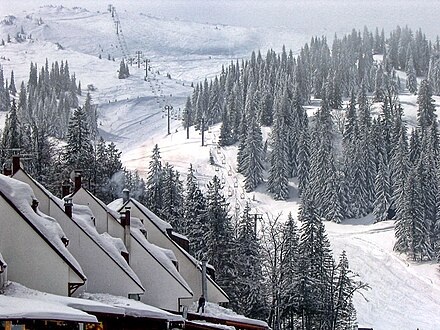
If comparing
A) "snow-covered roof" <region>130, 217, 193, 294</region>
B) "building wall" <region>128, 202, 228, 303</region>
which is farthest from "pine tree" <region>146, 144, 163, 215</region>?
"snow-covered roof" <region>130, 217, 193, 294</region>

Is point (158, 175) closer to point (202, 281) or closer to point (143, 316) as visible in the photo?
point (202, 281)

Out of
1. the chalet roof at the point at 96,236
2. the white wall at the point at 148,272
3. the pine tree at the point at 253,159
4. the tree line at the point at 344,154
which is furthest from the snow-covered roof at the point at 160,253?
the pine tree at the point at 253,159

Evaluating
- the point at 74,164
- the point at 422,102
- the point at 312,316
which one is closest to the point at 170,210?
the point at 74,164

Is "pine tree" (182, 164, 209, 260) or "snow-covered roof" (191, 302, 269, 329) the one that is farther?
"pine tree" (182, 164, 209, 260)

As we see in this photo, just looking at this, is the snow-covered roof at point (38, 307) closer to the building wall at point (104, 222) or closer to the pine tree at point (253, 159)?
the building wall at point (104, 222)

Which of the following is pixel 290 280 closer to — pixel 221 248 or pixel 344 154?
pixel 221 248

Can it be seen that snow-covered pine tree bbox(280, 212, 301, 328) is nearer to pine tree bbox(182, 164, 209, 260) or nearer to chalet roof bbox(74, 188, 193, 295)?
pine tree bbox(182, 164, 209, 260)
